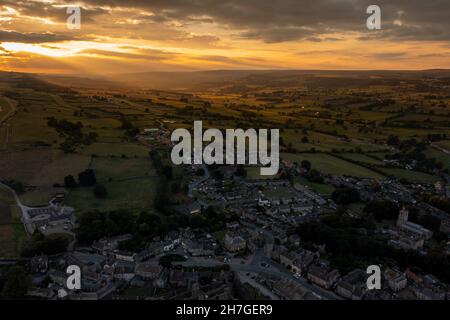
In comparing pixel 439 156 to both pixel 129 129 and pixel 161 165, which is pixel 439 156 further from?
pixel 129 129

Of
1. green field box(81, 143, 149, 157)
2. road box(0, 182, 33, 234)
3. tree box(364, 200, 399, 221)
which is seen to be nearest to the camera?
road box(0, 182, 33, 234)

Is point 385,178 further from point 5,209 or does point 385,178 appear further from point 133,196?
point 5,209

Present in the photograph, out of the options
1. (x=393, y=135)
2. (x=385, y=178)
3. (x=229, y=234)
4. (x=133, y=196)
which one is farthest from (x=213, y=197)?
(x=393, y=135)

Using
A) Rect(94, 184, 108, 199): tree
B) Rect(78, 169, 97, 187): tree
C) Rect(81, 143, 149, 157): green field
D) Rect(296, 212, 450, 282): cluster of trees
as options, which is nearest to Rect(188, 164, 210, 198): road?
Rect(94, 184, 108, 199): tree

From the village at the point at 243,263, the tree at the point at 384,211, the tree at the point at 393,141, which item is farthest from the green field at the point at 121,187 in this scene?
the tree at the point at 393,141

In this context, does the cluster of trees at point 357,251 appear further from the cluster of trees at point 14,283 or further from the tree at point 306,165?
the cluster of trees at point 14,283

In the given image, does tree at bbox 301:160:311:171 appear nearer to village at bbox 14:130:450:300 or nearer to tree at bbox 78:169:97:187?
village at bbox 14:130:450:300

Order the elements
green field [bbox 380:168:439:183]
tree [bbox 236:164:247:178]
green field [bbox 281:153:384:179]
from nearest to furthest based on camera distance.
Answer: tree [bbox 236:164:247:178]
green field [bbox 380:168:439:183]
green field [bbox 281:153:384:179]
